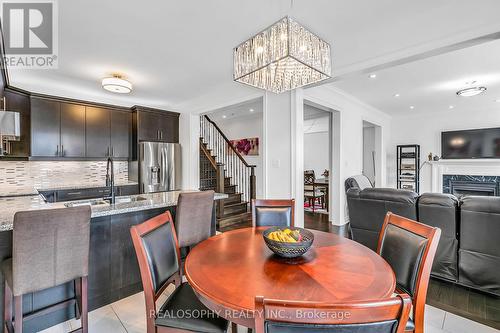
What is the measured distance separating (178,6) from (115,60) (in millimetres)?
1592

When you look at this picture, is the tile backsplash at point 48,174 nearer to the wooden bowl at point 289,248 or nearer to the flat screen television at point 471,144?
the wooden bowl at point 289,248

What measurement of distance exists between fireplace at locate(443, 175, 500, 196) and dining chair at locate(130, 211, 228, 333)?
7518 mm

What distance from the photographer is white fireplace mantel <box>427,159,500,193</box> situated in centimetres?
583

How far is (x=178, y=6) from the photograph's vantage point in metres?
2.15

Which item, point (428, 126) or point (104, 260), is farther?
point (428, 126)

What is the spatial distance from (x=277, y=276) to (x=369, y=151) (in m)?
7.72

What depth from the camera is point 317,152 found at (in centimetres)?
838

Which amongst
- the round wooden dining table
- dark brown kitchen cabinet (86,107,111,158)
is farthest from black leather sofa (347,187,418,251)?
dark brown kitchen cabinet (86,107,111,158)

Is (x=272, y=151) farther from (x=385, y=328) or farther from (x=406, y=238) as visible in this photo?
(x=385, y=328)

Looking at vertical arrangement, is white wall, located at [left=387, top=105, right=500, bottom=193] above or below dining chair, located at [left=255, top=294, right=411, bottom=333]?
above

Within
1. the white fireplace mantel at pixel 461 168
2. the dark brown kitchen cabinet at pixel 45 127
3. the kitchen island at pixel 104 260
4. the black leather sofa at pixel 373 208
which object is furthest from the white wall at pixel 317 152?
the dark brown kitchen cabinet at pixel 45 127

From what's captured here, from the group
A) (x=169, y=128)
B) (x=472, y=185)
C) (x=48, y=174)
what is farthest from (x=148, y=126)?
(x=472, y=185)

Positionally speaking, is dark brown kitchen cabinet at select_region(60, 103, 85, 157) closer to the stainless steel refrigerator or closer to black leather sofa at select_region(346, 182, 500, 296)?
the stainless steel refrigerator

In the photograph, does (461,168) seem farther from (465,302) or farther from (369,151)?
(465,302)
